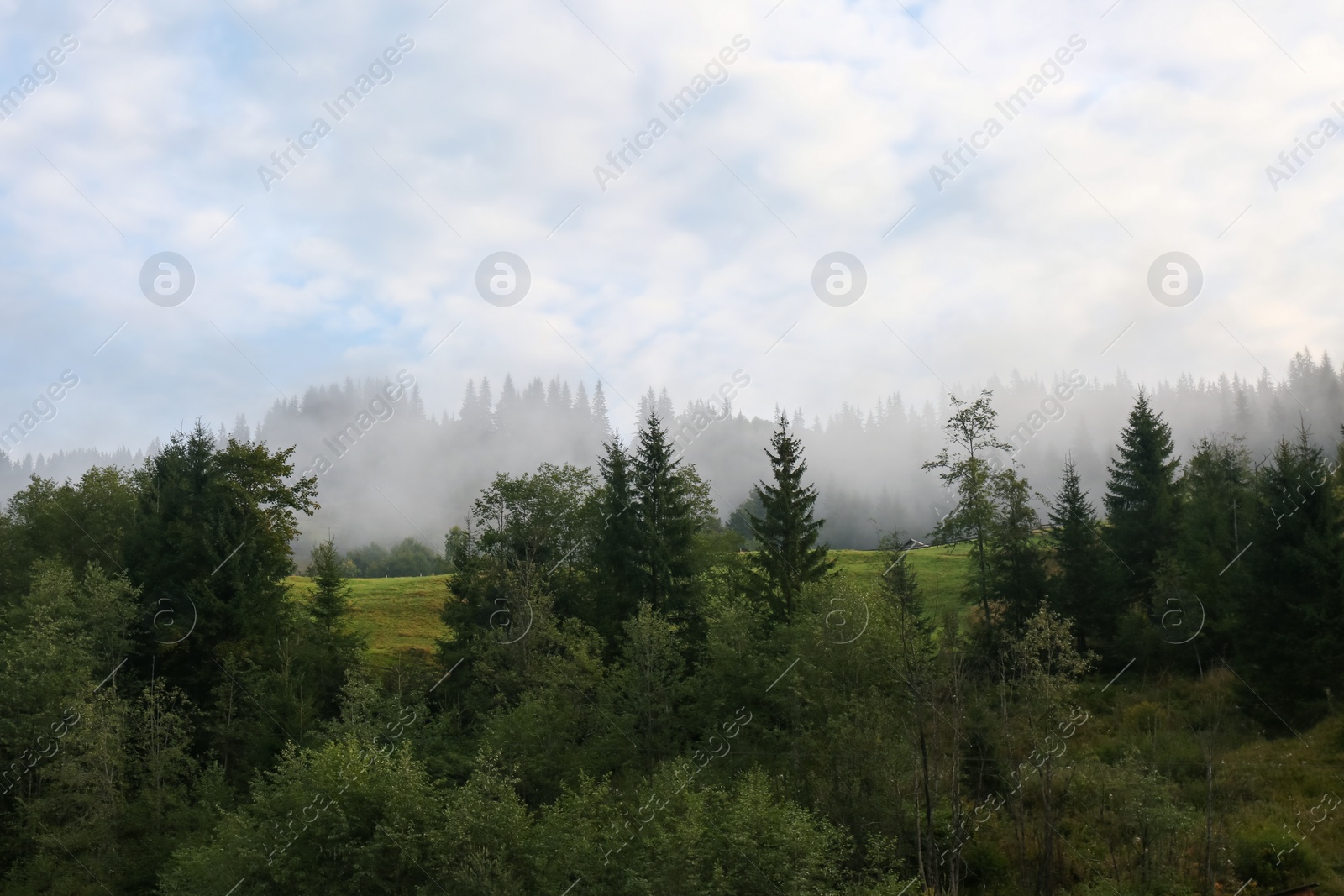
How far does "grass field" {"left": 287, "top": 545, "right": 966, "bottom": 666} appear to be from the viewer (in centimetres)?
7262

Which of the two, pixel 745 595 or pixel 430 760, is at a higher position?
pixel 745 595

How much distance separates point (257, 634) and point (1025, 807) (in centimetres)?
4809

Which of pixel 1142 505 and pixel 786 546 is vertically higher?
pixel 1142 505

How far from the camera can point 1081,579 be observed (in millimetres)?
53719

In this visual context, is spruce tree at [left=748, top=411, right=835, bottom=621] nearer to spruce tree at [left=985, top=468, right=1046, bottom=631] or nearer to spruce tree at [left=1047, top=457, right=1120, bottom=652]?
spruce tree at [left=985, top=468, right=1046, bottom=631]

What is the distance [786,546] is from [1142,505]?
26601mm

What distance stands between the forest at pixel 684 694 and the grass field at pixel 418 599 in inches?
245

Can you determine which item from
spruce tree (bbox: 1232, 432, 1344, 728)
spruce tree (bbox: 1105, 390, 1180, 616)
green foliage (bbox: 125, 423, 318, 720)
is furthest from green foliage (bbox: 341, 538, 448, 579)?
spruce tree (bbox: 1232, 432, 1344, 728)

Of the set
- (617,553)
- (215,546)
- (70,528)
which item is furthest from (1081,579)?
(70,528)

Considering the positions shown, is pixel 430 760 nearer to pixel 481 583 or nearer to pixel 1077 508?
pixel 481 583

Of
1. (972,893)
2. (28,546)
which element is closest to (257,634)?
(28,546)

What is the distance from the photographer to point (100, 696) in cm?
5009

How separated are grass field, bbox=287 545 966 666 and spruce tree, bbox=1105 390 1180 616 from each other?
39.4 ft

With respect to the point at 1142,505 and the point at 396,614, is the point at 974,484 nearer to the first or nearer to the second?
the point at 1142,505
